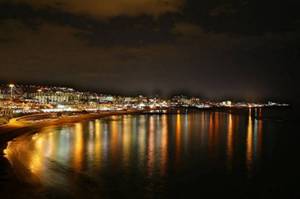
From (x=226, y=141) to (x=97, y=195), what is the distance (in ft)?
74.8

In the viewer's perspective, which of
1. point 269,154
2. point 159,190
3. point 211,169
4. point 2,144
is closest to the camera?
point 159,190

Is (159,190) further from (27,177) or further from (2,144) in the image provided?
(2,144)

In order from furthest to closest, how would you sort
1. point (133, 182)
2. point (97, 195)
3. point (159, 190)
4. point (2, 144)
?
point (2, 144)
point (133, 182)
point (159, 190)
point (97, 195)

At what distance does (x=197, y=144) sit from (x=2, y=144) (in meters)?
16.7

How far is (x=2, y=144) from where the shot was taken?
2539 cm

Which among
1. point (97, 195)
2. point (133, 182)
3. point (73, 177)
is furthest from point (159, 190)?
point (73, 177)

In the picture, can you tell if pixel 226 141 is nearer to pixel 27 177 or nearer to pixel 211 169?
pixel 211 169

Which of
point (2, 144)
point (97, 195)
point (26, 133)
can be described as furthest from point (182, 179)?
point (26, 133)

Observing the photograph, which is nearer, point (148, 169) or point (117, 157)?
point (148, 169)

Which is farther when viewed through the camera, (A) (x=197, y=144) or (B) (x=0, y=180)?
(A) (x=197, y=144)

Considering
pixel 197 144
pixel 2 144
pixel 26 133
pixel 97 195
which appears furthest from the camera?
pixel 26 133

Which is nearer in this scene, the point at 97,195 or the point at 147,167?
the point at 97,195

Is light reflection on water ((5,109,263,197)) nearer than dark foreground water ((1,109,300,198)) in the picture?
No

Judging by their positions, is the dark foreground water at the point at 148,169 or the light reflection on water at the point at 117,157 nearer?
the dark foreground water at the point at 148,169
